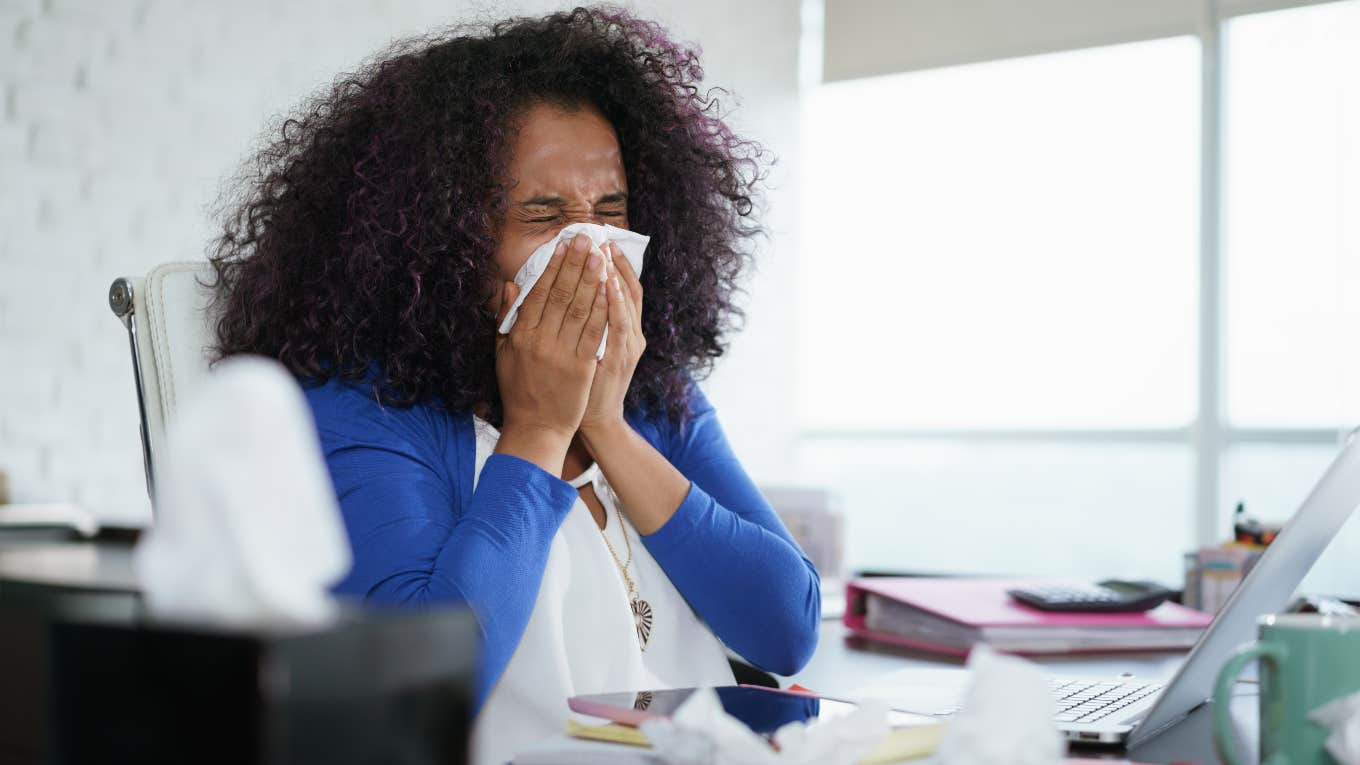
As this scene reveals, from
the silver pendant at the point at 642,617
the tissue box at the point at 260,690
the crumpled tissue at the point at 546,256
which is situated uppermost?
the crumpled tissue at the point at 546,256

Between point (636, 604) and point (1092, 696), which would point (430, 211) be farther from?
point (1092, 696)

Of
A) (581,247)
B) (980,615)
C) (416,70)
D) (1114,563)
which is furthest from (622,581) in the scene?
(1114,563)

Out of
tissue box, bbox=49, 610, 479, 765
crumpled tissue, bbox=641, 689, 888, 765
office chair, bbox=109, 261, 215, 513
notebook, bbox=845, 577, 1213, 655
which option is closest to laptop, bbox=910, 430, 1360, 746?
crumpled tissue, bbox=641, 689, 888, 765

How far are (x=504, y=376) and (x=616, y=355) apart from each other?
0.39 ft

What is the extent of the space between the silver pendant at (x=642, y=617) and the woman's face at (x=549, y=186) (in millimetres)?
373

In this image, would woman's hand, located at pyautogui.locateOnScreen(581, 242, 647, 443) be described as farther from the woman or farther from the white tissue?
the white tissue

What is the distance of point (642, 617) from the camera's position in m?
1.26

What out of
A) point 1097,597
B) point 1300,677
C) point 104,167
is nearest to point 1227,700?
point 1300,677

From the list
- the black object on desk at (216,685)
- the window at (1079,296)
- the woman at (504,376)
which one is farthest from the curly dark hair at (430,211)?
the window at (1079,296)

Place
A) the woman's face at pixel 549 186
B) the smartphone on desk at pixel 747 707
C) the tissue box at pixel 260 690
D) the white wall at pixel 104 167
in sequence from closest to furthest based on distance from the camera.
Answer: the tissue box at pixel 260 690 → the smartphone on desk at pixel 747 707 → the woman's face at pixel 549 186 → the white wall at pixel 104 167

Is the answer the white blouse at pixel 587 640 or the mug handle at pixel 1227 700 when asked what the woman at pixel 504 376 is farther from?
the mug handle at pixel 1227 700

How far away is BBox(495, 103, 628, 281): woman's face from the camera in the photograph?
4.23 ft

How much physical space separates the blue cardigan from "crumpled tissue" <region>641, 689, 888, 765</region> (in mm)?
→ 384

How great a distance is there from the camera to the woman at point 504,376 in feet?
3.65
